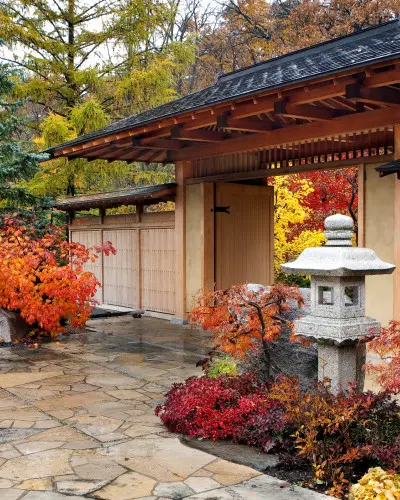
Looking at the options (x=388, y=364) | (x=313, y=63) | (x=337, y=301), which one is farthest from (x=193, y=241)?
(x=388, y=364)

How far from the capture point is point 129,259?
13.1m

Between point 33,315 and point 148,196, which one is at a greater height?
point 148,196

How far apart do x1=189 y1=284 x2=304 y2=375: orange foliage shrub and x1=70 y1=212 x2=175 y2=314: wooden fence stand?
20.6ft

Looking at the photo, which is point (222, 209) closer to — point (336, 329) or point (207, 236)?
point (207, 236)

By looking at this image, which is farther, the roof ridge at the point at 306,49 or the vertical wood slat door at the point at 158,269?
the vertical wood slat door at the point at 158,269

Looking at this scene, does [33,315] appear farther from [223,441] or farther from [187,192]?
[223,441]

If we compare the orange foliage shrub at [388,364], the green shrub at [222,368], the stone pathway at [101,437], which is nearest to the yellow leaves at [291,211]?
the stone pathway at [101,437]

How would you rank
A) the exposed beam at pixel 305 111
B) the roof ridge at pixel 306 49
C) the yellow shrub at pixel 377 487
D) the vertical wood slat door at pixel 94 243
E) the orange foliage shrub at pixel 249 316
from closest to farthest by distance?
the yellow shrub at pixel 377 487, the orange foliage shrub at pixel 249 316, the exposed beam at pixel 305 111, the roof ridge at pixel 306 49, the vertical wood slat door at pixel 94 243

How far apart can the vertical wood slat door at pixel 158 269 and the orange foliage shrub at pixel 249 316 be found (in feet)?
20.6

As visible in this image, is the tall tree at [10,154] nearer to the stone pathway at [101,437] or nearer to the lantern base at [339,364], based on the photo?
the stone pathway at [101,437]

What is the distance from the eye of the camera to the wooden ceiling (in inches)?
261

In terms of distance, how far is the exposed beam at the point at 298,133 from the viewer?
785 centimetres

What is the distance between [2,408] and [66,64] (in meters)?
13.3

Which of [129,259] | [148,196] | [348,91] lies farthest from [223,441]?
[129,259]
